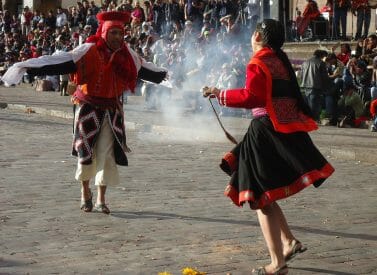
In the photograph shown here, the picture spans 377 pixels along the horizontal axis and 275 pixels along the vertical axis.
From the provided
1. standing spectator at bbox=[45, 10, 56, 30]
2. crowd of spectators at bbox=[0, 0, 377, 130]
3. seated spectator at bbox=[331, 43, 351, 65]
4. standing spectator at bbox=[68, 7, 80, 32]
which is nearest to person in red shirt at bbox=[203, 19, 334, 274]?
crowd of spectators at bbox=[0, 0, 377, 130]

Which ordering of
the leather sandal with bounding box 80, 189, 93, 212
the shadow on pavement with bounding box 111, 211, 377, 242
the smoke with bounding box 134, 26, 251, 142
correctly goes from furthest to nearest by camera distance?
the smoke with bounding box 134, 26, 251, 142 < the leather sandal with bounding box 80, 189, 93, 212 < the shadow on pavement with bounding box 111, 211, 377, 242

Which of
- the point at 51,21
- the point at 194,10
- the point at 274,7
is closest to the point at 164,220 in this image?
the point at 274,7

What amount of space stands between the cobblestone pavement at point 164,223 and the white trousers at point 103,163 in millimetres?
336

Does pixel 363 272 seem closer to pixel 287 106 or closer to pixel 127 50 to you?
pixel 287 106

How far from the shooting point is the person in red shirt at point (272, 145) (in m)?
6.07

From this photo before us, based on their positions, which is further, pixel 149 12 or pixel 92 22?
pixel 92 22

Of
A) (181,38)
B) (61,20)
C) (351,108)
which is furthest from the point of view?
(61,20)

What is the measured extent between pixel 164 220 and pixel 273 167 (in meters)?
2.21

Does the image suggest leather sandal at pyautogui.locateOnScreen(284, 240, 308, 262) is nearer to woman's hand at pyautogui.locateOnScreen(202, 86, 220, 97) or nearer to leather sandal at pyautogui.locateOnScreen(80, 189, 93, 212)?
woman's hand at pyautogui.locateOnScreen(202, 86, 220, 97)

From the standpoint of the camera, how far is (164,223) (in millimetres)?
7957

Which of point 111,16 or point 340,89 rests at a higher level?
point 111,16

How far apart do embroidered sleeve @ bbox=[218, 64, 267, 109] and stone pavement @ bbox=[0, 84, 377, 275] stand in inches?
46.8

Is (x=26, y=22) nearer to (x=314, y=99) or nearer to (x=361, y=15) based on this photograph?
(x=361, y=15)

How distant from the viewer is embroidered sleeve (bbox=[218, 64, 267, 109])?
6059 millimetres
